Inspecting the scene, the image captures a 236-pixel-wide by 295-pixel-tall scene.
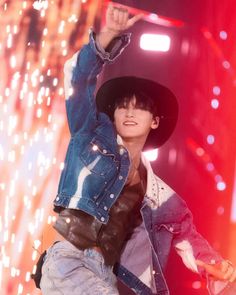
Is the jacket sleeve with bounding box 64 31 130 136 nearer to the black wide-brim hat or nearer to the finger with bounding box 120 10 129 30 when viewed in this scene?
the finger with bounding box 120 10 129 30

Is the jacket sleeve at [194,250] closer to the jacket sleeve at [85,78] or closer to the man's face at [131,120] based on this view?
the man's face at [131,120]

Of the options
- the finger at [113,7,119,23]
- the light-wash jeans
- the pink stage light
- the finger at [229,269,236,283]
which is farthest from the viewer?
the pink stage light

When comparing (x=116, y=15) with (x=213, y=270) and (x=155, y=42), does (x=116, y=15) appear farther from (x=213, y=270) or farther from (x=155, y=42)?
(x=213, y=270)

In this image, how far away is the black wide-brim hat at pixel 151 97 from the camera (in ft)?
7.83

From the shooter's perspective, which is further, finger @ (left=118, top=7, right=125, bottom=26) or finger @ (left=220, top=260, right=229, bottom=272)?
finger @ (left=220, top=260, right=229, bottom=272)

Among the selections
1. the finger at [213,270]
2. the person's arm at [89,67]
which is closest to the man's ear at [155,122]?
the person's arm at [89,67]

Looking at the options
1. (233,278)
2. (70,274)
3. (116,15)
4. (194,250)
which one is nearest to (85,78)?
(116,15)

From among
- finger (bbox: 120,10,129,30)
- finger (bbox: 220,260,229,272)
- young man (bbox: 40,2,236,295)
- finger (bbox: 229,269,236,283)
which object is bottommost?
finger (bbox: 229,269,236,283)

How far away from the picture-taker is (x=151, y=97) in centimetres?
243

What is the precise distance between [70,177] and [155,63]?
0.59m

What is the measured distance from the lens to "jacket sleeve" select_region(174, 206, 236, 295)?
2.39 m

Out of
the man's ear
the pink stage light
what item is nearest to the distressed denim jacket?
the man's ear

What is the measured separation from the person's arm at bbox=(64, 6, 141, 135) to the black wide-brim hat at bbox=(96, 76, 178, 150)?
144 mm

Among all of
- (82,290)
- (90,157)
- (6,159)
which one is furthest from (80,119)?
(82,290)
